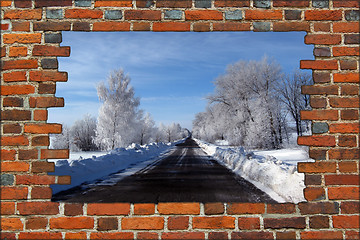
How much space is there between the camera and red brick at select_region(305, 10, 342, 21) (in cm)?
223

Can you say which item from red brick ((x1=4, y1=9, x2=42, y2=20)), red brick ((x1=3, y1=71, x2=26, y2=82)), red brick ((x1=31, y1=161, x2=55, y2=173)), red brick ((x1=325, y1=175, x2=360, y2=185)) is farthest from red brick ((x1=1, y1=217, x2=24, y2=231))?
red brick ((x1=325, y1=175, x2=360, y2=185))

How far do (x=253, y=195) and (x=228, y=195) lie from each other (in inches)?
21.4

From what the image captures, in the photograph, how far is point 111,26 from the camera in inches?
88.3

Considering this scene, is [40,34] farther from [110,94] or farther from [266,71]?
[110,94]

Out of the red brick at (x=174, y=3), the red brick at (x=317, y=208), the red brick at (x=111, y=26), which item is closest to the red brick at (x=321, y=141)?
the red brick at (x=317, y=208)

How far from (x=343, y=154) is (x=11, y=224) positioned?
2.87 meters

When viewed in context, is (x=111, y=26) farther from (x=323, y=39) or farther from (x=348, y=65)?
(x=348, y=65)

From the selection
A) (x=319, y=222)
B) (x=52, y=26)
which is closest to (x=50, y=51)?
(x=52, y=26)

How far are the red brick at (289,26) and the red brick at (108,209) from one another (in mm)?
2022

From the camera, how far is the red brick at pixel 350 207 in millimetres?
2113

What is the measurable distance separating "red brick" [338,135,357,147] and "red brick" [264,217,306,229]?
720 millimetres

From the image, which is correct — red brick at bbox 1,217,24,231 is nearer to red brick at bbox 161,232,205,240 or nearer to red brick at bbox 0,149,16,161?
red brick at bbox 0,149,16,161

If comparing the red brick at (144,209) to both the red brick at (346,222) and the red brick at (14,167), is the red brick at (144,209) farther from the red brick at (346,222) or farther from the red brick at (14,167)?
the red brick at (346,222)

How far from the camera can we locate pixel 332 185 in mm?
2133
